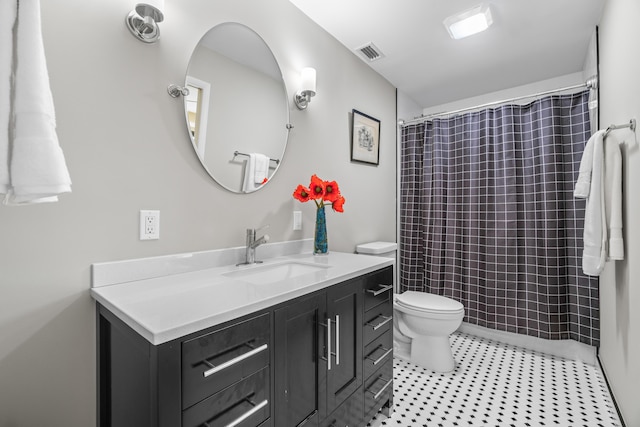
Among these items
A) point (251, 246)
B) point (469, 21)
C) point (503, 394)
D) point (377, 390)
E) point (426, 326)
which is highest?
point (469, 21)

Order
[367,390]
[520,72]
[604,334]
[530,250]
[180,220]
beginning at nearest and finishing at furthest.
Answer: [180,220], [367,390], [604,334], [530,250], [520,72]

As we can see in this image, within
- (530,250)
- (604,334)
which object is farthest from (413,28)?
(604,334)

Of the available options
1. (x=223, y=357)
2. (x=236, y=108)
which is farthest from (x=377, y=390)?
(x=236, y=108)

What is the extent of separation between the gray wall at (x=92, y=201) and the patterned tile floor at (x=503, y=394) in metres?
1.35

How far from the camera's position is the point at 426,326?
6.59 feet

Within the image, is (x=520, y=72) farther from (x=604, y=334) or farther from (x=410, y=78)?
(x=604, y=334)

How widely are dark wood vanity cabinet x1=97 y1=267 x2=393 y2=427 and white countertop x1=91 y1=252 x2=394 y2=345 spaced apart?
1.2 inches

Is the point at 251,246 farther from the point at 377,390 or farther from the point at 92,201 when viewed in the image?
the point at 377,390

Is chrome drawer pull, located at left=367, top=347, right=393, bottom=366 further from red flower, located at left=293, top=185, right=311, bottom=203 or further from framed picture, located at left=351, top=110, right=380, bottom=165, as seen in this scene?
framed picture, located at left=351, top=110, right=380, bottom=165

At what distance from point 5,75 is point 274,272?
3.51 feet

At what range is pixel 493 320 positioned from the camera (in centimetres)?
242

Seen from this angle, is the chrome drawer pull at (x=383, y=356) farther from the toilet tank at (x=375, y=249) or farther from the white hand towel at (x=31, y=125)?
the white hand towel at (x=31, y=125)

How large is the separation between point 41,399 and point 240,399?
663mm

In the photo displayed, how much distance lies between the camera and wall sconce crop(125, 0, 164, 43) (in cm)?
108
